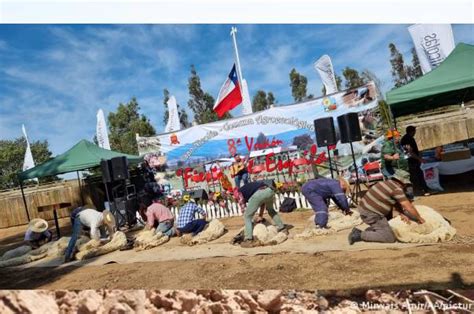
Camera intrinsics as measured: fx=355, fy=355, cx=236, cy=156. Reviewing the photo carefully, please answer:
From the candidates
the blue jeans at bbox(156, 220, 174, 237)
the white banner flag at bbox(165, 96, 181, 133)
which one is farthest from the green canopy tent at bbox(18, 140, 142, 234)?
the blue jeans at bbox(156, 220, 174, 237)

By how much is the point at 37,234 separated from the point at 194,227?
3.27 m

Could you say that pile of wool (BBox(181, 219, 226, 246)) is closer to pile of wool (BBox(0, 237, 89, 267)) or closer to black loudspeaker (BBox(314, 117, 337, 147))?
pile of wool (BBox(0, 237, 89, 267))

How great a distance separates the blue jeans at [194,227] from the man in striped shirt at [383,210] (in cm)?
271

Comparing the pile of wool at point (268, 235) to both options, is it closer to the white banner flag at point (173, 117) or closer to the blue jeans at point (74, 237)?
the blue jeans at point (74, 237)

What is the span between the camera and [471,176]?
23.2 ft

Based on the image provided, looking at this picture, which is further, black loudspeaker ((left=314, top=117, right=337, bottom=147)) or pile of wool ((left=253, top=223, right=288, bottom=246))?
black loudspeaker ((left=314, top=117, right=337, bottom=147))

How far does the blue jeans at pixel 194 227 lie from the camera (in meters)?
5.77

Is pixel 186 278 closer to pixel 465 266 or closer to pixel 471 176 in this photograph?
pixel 465 266

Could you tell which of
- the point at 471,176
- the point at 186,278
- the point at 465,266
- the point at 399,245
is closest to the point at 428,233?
the point at 399,245

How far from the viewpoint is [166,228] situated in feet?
19.7

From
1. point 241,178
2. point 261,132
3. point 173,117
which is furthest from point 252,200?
point 173,117

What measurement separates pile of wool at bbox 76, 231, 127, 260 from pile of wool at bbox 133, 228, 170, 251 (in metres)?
0.25

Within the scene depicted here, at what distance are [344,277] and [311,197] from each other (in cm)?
247

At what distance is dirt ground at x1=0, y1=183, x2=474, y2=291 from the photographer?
2.26 metres
